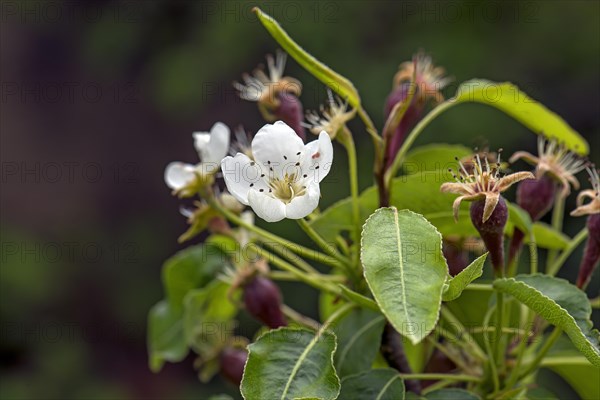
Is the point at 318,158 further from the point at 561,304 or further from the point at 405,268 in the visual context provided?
the point at 561,304

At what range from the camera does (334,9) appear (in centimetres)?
344

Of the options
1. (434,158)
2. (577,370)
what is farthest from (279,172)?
(577,370)

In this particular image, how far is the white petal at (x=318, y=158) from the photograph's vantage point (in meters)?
0.67

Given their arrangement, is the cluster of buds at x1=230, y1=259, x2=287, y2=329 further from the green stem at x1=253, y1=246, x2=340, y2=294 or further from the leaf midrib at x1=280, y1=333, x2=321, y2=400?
the leaf midrib at x1=280, y1=333, x2=321, y2=400

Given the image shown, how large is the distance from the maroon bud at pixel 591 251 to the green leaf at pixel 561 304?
3.5 inches

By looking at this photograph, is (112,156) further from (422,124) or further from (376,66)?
(422,124)

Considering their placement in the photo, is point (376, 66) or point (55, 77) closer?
point (376, 66)

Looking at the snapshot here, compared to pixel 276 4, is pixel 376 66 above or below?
below

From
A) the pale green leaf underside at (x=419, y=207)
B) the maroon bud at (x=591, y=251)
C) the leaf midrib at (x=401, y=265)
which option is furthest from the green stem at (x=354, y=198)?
the maroon bud at (x=591, y=251)

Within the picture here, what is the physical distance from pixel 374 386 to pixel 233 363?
11.3 inches

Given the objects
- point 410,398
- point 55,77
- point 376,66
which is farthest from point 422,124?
point 55,77

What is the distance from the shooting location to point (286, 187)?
718 millimetres

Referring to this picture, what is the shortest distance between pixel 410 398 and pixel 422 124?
27 centimetres

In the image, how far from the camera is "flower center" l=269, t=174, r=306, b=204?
28.0 inches
